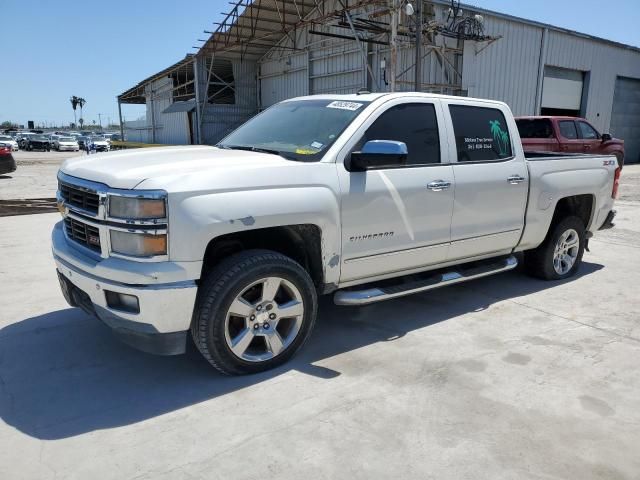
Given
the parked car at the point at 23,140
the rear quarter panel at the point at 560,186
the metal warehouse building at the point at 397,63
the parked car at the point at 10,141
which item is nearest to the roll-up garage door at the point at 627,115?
the metal warehouse building at the point at 397,63

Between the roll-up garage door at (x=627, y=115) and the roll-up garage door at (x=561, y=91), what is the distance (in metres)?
3.46

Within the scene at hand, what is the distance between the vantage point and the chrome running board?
3.75 m

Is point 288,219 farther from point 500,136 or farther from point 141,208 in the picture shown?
point 500,136

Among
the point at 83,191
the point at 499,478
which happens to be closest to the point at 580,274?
the point at 499,478

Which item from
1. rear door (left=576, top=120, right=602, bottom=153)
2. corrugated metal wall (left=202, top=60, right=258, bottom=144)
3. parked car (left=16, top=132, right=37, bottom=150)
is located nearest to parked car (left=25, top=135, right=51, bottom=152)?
parked car (left=16, top=132, right=37, bottom=150)

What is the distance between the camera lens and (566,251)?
18.9 feet

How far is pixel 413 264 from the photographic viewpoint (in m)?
4.14

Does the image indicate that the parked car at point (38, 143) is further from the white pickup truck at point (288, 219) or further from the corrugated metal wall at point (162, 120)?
the white pickup truck at point (288, 219)

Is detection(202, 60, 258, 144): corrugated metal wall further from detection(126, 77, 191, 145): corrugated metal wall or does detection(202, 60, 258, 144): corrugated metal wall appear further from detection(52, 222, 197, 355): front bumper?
detection(52, 222, 197, 355): front bumper

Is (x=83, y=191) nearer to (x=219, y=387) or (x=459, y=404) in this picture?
(x=219, y=387)

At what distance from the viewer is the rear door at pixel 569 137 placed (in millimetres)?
13945

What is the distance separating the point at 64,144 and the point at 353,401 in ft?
167

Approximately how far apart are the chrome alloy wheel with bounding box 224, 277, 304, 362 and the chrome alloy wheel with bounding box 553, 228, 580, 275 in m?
3.54

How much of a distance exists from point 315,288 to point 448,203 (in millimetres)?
1403
